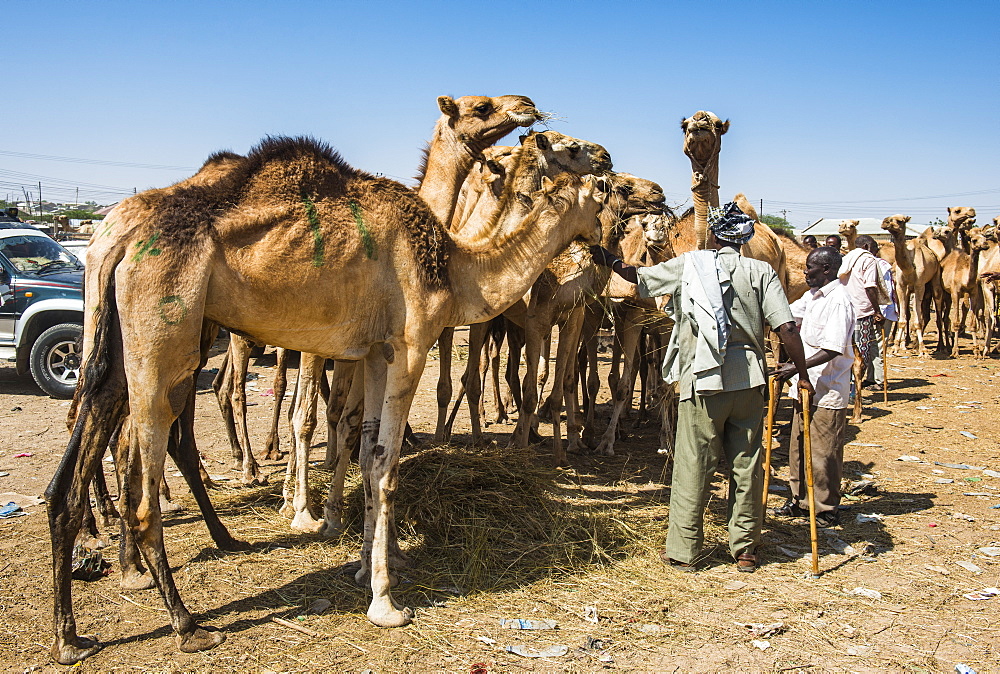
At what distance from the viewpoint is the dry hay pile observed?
544 cm

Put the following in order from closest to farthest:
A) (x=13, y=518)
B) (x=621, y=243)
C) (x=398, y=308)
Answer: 1. (x=398, y=308)
2. (x=13, y=518)
3. (x=621, y=243)

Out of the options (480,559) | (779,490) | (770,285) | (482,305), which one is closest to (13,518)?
(480,559)

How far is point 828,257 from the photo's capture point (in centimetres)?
677

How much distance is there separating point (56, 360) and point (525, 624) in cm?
990

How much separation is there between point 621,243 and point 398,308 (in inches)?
229

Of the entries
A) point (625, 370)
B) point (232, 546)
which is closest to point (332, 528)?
point (232, 546)

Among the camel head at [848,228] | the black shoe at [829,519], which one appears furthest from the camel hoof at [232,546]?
the camel head at [848,228]

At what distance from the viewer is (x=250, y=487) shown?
24.4 ft

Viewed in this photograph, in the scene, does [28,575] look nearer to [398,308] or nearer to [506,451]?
[398,308]

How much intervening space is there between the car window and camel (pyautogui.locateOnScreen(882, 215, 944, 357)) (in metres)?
16.7

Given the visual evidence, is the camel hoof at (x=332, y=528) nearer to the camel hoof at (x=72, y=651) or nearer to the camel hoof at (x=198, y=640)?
the camel hoof at (x=198, y=640)

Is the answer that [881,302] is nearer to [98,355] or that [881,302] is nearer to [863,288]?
[863,288]

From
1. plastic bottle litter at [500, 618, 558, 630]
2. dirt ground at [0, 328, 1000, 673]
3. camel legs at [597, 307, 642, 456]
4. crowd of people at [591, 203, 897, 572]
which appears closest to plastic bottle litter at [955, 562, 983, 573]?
dirt ground at [0, 328, 1000, 673]

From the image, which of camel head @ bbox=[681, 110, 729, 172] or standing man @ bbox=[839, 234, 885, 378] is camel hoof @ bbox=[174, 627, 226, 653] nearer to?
camel head @ bbox=[681, 110, 729, 172]
